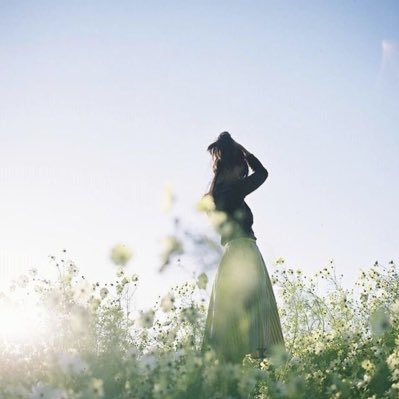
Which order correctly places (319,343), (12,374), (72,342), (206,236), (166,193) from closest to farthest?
1. (166,193)
2. (206,236)
3. (12,374)
4. (72,342)
5. (319,343)

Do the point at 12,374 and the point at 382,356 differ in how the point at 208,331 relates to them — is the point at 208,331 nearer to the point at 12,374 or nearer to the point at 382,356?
the point at 382,356

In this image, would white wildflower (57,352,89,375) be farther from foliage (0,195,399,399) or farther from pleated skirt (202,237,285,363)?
pleated skirt (202,237,285,363)

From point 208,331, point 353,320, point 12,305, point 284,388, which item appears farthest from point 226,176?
point 353,320

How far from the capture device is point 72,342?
3400 millimetres

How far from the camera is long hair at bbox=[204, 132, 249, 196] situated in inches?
172

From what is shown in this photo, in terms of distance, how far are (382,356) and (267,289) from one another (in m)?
1.02

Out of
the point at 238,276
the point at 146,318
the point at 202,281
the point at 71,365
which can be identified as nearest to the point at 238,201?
the point at 238,276

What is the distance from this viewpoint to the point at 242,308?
13.6 ft

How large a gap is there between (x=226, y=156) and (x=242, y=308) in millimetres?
1306

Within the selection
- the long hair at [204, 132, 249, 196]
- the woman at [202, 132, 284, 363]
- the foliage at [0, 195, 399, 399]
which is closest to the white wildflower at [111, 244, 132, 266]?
the foliage at [0, 195, 399, 399]

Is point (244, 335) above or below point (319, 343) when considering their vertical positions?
below

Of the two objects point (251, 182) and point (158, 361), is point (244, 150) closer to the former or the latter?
point (251, 182)

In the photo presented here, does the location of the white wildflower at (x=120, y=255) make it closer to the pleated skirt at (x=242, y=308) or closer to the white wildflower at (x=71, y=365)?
the white wildflower at (x=71, y=365)

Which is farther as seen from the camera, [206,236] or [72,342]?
[72,342]
